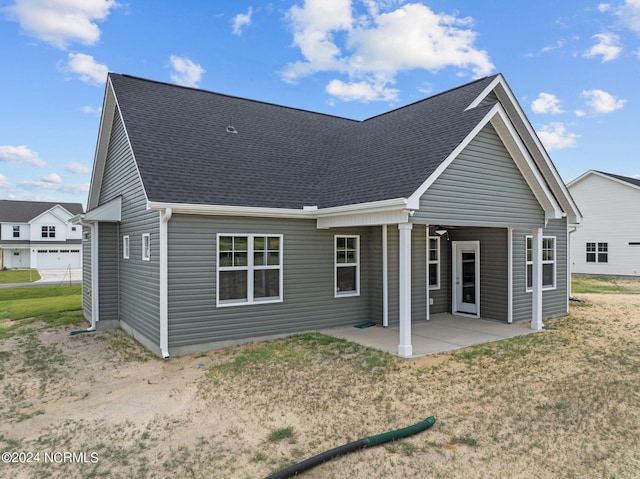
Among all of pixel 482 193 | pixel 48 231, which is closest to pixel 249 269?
pixel 482 193

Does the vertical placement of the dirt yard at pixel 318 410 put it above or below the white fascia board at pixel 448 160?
below

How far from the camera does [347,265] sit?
421 inches

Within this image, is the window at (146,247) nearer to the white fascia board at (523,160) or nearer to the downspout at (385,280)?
the downspout at (385,280)

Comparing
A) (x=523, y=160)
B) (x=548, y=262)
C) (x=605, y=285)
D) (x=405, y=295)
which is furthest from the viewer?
(x=605, y=285)

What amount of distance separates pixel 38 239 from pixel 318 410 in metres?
47.0

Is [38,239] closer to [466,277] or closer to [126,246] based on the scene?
[126,246]

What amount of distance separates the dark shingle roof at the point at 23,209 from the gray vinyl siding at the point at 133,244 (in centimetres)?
3912

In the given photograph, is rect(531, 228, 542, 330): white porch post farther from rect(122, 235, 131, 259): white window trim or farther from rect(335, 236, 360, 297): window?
rect(122, 235, 131, 259): white window trim

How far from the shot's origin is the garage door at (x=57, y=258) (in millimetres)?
41703

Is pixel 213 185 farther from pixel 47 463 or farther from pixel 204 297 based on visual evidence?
pixel 47 463

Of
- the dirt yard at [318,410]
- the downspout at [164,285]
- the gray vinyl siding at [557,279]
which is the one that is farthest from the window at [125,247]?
the gray vinyl siding at [557,279]

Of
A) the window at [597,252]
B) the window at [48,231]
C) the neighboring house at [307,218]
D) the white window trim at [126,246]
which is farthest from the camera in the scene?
the window at [48,231]

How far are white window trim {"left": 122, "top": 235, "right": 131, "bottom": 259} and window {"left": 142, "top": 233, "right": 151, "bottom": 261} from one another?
1593 millimetres

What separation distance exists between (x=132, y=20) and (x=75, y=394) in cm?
1291
